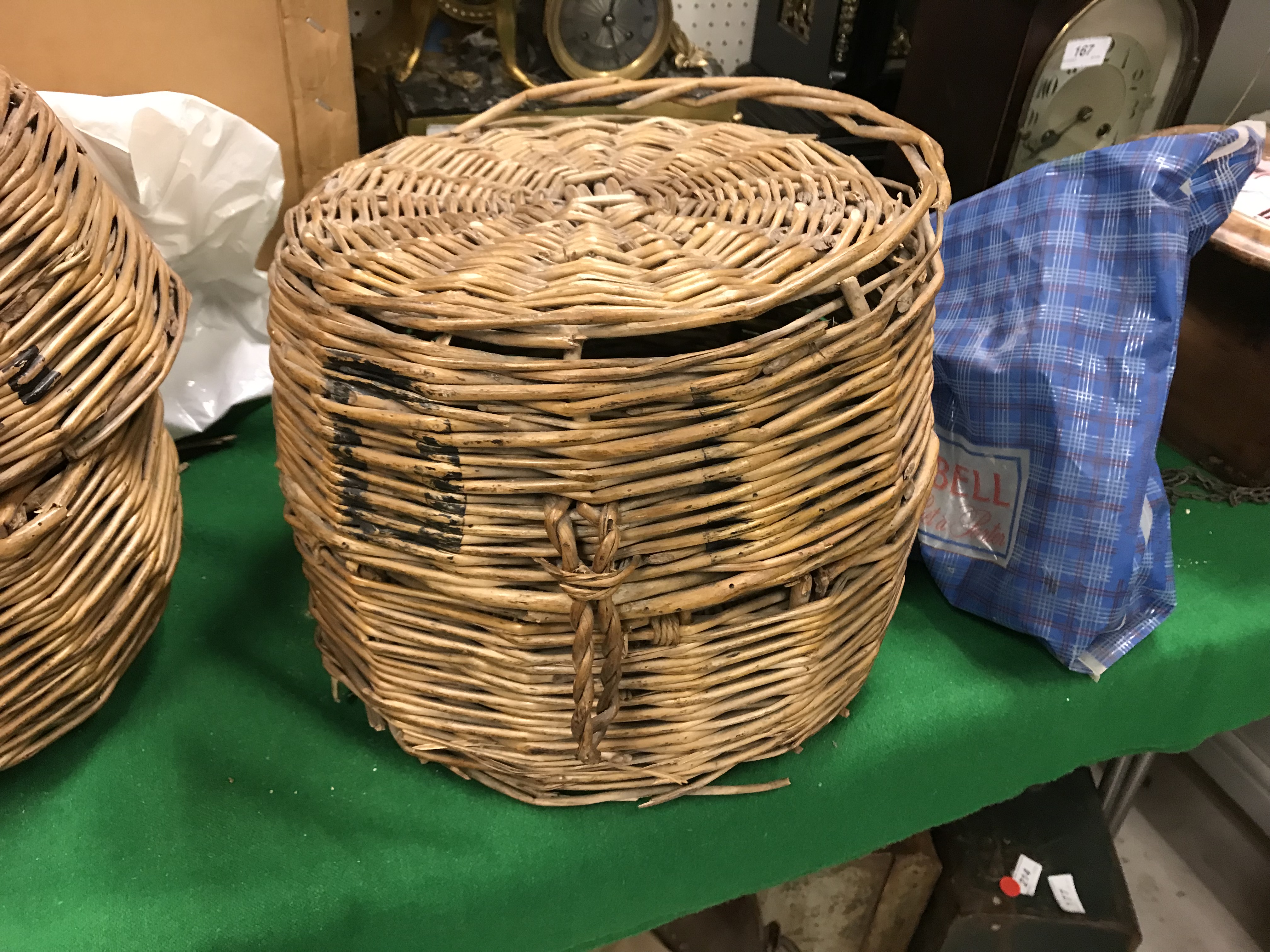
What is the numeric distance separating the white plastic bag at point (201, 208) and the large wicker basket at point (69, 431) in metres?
0.19

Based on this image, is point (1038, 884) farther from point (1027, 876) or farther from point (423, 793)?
point (423, 793)

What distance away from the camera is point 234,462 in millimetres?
963

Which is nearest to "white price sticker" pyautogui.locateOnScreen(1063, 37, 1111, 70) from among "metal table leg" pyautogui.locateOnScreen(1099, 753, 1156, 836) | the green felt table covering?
the green felt table covering

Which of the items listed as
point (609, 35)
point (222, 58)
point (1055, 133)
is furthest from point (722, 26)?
point (222, 58)

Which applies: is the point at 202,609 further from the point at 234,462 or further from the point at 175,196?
the point at 175,196

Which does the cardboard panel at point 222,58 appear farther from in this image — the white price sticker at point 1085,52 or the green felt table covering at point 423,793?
the white price sticker at point 1085,52

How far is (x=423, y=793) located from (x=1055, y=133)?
3.02ft

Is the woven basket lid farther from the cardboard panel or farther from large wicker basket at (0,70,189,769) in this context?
the cardboard panel

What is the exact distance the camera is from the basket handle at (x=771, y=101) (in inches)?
23.4

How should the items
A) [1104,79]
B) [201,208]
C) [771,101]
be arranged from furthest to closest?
1. [1104,79]
2. [201,208]
3. [771,101]

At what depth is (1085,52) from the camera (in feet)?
3.05

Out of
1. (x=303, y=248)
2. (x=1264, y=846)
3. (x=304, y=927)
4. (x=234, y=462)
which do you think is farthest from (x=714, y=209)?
(x=1264, y=846)

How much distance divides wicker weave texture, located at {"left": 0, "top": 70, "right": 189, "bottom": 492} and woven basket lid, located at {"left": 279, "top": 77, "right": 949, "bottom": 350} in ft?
0.39

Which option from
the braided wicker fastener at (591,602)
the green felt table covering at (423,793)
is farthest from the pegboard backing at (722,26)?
the braided wicker fastener at (591,602)
